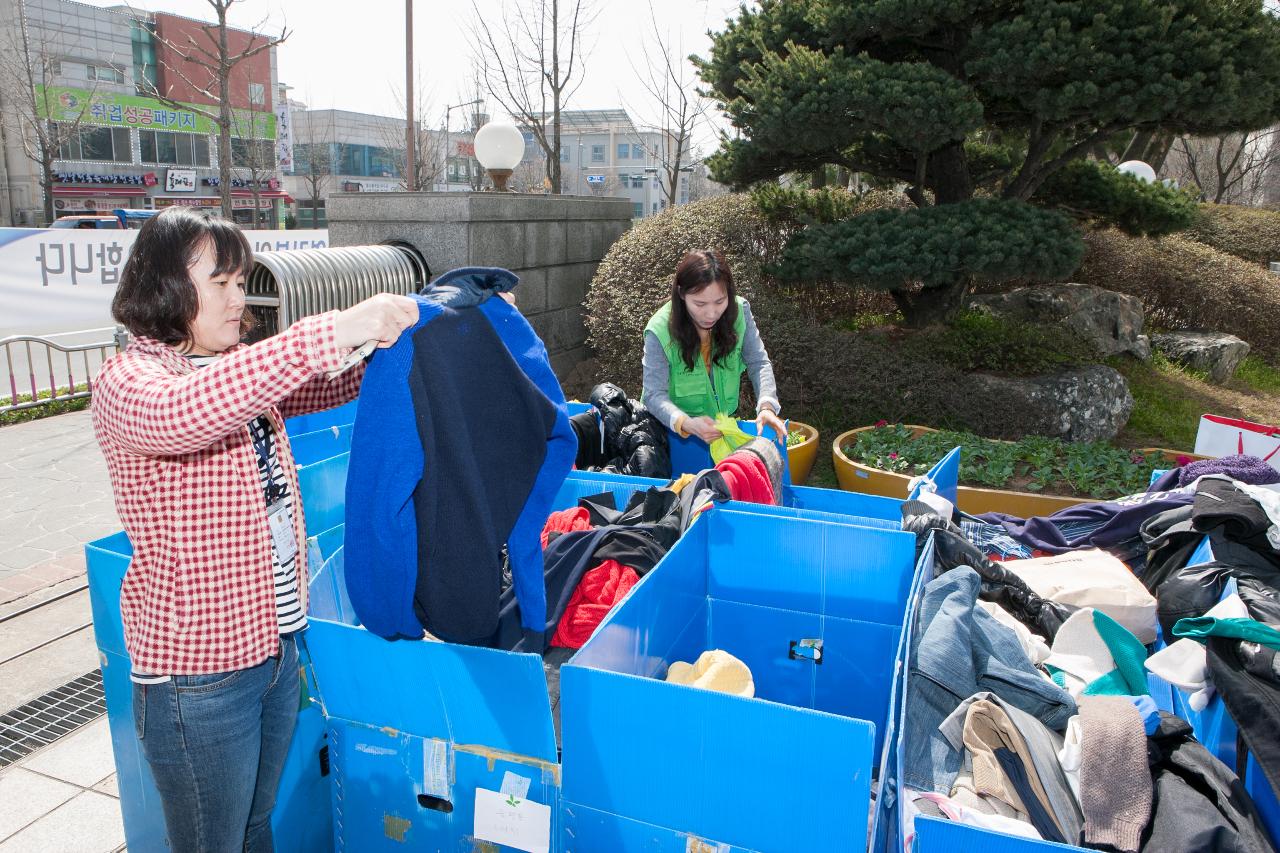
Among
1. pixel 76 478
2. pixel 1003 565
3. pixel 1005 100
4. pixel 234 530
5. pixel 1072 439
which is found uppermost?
pixel 1005 100

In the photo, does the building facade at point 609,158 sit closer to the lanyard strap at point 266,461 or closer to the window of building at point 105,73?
the window of building at point 105,73

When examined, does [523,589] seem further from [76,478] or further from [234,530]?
[76,478]

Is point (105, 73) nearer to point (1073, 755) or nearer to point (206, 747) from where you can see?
point (206, 747)

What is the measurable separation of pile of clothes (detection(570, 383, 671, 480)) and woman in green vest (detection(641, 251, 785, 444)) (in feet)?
0.87

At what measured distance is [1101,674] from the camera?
231 centimetres

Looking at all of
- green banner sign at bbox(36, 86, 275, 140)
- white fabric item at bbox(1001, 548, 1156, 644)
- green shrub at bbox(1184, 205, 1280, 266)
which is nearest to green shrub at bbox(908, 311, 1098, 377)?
white fabric item at bbox(1001, 548, 1156, 644)

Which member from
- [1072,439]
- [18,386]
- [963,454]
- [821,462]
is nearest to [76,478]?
[18,386]

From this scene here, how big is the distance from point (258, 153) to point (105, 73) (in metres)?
8.49

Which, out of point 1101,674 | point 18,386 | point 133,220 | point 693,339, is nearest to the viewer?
point 1101,674

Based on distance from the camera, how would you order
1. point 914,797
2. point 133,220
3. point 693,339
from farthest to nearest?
point 133,220 → point 693,339 → point 914,797

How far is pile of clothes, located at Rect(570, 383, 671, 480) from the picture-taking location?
4.12 metres

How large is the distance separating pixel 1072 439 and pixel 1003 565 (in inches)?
171

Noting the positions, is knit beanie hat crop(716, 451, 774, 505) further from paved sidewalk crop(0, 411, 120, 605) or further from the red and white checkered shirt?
paved sidewalk crop(0, 411, 120, 605)

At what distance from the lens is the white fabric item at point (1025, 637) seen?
7.88 ft
